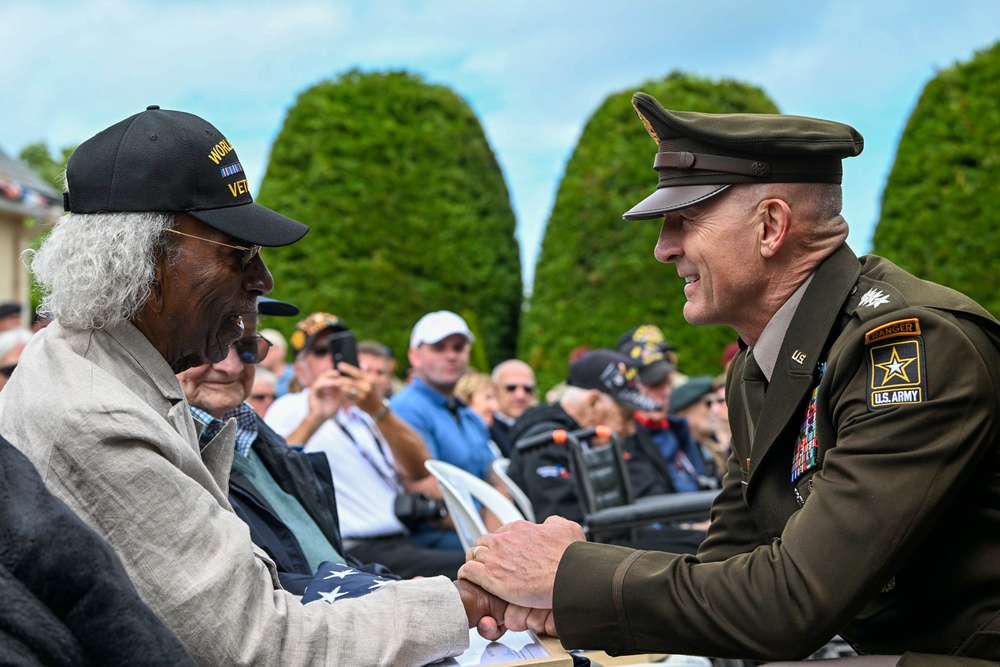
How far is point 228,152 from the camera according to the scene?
2.20m

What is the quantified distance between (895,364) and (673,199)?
678 millimetres

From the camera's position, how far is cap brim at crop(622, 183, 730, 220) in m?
2.34

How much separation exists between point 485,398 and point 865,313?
7288 mm

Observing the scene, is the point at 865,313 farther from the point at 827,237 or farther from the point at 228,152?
the point at 228,152

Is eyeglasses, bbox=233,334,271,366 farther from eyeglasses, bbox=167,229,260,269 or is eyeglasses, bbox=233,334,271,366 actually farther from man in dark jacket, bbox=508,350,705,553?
man in dark jacket, bbox=508,350,705,553

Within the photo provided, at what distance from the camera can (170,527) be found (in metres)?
1.77

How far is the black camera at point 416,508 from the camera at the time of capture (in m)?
5.35

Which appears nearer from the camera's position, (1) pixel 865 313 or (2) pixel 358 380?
(1) pixel 865 313

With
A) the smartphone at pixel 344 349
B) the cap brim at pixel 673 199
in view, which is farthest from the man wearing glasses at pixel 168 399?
the smartphone at pixel 344 349

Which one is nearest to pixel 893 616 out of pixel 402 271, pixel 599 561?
pixel 599 561

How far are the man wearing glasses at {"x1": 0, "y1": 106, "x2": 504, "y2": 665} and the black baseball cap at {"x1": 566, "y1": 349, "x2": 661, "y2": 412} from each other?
3.93 meters

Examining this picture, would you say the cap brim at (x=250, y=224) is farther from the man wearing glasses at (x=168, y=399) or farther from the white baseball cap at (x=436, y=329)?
the white baseball cap at (x=436, y=329)

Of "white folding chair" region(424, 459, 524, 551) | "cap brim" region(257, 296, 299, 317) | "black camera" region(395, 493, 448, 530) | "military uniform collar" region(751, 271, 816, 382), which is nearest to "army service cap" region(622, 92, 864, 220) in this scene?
"military uniform collar" region(751, 271, 816, 382)

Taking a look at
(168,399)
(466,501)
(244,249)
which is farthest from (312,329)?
(168,399)
